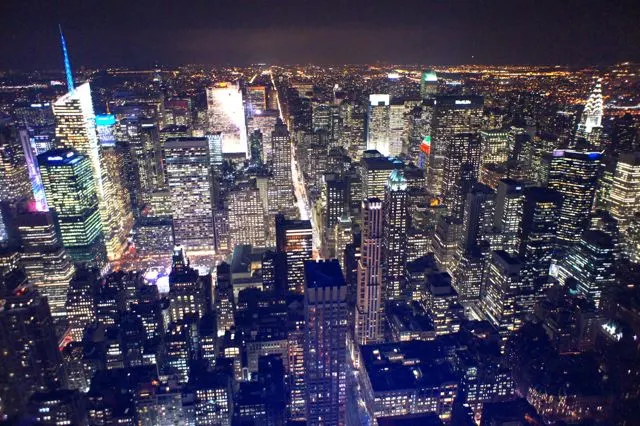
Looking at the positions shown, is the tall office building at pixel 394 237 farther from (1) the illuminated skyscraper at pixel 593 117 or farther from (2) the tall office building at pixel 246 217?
(1) the illuminated skyscraper at pixel 593 117

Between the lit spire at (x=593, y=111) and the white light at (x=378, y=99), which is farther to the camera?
the white light at (x=378, y=99)

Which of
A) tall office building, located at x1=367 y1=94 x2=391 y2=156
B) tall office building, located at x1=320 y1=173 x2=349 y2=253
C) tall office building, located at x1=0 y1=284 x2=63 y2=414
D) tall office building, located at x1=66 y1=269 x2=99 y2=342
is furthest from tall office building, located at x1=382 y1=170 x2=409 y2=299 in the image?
tall office building, located at x1=367 y1=94 x2=391 y2=156

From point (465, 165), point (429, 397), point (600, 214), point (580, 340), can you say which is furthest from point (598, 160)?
point (429, 397)

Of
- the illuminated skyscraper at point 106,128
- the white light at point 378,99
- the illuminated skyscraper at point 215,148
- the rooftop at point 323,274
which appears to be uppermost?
the white light at point 378,99

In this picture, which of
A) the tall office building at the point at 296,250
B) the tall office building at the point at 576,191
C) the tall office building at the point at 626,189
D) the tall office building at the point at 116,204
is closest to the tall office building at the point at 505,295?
the tall office building at the point at 576,191

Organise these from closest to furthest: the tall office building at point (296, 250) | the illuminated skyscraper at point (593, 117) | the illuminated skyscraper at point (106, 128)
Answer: the illuminated skyscraper at point (593, 117) → the tall office building at point (296, 250) → the illuminated skyscraper at point (106, 128)

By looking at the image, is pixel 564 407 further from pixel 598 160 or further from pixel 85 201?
pixel 85 201

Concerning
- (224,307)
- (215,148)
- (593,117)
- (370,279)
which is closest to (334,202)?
(370,279)
